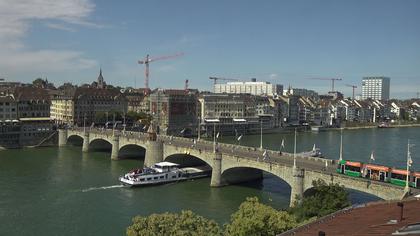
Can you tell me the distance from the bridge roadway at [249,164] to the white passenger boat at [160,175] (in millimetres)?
2477

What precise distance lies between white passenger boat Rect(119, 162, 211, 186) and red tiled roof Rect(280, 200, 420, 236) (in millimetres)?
36467

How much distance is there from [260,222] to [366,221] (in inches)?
283

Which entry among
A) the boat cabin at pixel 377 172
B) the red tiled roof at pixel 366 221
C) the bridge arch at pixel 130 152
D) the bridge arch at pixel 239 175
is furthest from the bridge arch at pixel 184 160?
the red tiled roof at pixel 366 221

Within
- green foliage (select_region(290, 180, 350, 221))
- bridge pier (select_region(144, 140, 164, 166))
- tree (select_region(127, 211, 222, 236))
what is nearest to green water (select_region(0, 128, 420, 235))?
bridge pier (select_region(144, 140, 164, 166))

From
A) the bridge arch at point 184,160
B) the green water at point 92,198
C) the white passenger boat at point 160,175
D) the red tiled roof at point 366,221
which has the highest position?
the red tiled roof at point 366,221

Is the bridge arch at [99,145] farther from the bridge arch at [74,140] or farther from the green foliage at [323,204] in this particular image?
the green foliage at [323,204]

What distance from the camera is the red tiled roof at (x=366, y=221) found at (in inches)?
616

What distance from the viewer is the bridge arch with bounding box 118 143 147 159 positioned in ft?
257

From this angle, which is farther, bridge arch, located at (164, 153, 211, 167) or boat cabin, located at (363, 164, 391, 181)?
bridge arch, located at (164, 153, 211, 167)

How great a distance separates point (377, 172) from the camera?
4000 cm

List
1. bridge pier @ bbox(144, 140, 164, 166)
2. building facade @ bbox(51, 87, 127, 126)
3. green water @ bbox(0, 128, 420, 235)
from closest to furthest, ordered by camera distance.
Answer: green water @ bbox(0, 128, 420, 235)
bridge pier @ bbox(144, 140, 164, 166)
building facade @ bbox(51, 87, 127, 126)

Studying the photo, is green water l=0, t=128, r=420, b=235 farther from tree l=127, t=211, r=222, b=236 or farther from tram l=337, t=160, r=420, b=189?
tree l=127, t=211, r=222, b=236

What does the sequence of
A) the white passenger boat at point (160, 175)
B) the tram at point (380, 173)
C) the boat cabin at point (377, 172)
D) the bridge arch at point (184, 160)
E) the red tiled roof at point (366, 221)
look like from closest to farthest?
the red tiled roof at point (366, 221)
the tram at point (380, 173)
the boat cabin at point (377, 172)
the white passenger boat at point (160, 175)
the bridge arch at point (184, 160)

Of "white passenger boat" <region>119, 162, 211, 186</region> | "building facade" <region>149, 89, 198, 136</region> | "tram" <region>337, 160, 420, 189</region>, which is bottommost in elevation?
"white passenger boat" <region>119, 162, 211, 186</region>
